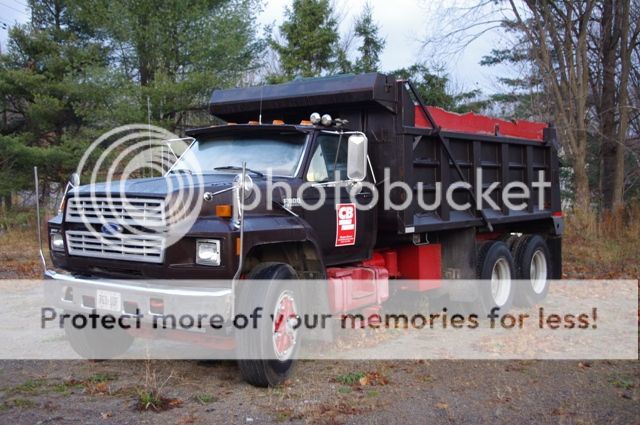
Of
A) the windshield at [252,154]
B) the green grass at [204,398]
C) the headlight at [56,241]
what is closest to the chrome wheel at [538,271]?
the windshield at [252,154]

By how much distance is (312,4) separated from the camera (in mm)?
25000

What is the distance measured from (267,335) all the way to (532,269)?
621 centimetres

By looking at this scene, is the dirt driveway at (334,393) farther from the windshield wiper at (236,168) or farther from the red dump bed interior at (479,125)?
the red dump bed interior at (479,125)

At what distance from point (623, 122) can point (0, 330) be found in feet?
64.9

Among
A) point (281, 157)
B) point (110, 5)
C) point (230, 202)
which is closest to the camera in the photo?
point (230, 202)

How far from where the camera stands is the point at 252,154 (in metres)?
6.74

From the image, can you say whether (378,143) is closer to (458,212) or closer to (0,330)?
(458,212)

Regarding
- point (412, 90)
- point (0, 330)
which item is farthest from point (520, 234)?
point (0, 330)

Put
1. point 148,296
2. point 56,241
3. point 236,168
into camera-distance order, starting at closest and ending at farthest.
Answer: point 148,296
point 56,241
point 236,168

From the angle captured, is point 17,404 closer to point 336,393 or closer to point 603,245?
point 336,393

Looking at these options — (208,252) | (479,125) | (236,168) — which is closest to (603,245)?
(479,125)

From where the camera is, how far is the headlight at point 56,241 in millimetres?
6176

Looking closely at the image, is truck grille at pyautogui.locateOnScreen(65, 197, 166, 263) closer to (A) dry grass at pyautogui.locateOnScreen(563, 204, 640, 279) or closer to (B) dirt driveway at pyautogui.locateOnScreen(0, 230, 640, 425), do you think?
(B) dirt driveway at pyautogui.locateOnScreen(0, 230, 640, 425)

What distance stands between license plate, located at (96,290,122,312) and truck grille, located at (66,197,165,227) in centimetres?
59
